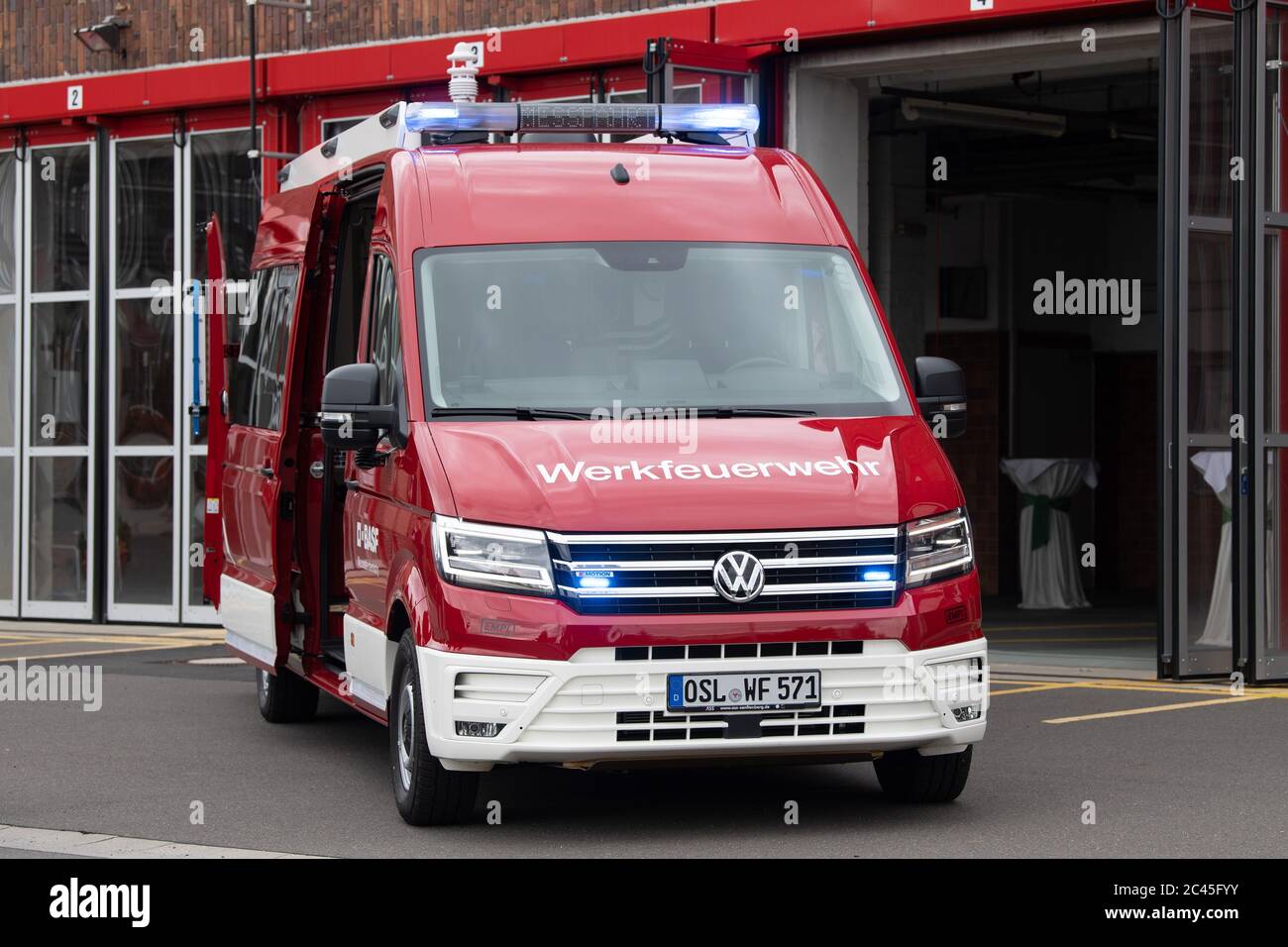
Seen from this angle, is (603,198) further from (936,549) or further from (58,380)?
(58,380)

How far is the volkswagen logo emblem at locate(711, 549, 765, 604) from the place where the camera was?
7.38m

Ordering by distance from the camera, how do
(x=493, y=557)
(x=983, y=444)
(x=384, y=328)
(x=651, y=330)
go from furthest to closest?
(x=983, y=444) → (x=384, y=328) → (x=651, y=330) → (x=493, y=557)

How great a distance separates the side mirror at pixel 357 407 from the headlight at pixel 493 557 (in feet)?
2.76

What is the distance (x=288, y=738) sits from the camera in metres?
11.1

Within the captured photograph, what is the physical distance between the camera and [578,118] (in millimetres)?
9664

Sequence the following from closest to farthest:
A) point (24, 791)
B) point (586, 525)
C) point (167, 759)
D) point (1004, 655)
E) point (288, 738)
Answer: point (586, 525) < point (24, 791) < point (167, 759) < point (288, 738) < point (1004, 655)

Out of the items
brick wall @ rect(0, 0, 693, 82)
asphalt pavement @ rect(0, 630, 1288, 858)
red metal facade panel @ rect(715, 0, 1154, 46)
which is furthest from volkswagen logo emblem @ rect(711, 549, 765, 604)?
brick wall @ rect(0, 0, 693, 82)

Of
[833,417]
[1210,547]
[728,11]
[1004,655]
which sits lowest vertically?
[1004,655]

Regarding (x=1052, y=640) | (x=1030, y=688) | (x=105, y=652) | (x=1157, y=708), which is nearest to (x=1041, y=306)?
(x=1052, y=640)

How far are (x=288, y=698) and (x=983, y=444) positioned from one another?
13041 millimetres

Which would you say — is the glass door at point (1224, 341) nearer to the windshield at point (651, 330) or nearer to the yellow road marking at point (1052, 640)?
the yellow road marking at point (1052, 640)
